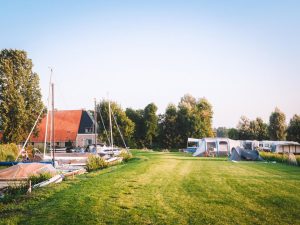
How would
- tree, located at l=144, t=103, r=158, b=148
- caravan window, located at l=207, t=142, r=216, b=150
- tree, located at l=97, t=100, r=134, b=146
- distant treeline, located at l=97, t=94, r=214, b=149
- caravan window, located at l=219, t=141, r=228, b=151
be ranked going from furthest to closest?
1. tree, located at l=144, t=103, r=158, b=148
2. distant treeline, located at l=97, t=94, r=214, b=149
3. tree, located at l=97, t=100, r=134, b=146
4. caravan window, located at l=219, t=141, r=228, b=151
5. caravan window, located at l=207, t=142, r=216, b=150

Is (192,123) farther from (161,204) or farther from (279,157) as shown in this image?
(161,204)

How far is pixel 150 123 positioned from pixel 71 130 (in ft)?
55.2

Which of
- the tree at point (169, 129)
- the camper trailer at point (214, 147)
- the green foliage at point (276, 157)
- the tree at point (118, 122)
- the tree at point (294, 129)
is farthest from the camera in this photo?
the tree at point (294, 129)

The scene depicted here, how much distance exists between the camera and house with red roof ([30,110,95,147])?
60875mm

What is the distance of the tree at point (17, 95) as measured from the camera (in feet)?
135

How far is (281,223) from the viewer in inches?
285

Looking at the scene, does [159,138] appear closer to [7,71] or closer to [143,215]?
[7,71]

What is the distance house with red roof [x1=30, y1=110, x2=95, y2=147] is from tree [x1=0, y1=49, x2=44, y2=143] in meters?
15.4

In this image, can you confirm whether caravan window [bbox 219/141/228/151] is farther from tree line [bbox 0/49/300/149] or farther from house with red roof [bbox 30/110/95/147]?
house with red roof [bbox 30/110/95/147]

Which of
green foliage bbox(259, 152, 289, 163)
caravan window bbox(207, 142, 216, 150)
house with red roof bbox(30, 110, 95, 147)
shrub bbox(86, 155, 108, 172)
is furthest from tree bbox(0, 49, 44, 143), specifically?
green foliage bbox(259, 152, 289, 163)

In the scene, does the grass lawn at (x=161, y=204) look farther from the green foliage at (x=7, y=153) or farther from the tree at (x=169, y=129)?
the tree at (x=169, y=129)

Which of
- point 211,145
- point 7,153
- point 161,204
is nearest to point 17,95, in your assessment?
point 7,153

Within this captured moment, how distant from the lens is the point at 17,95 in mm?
41812

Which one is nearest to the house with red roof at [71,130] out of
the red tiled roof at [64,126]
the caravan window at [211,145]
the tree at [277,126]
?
the red tiled roof at [64,126]
